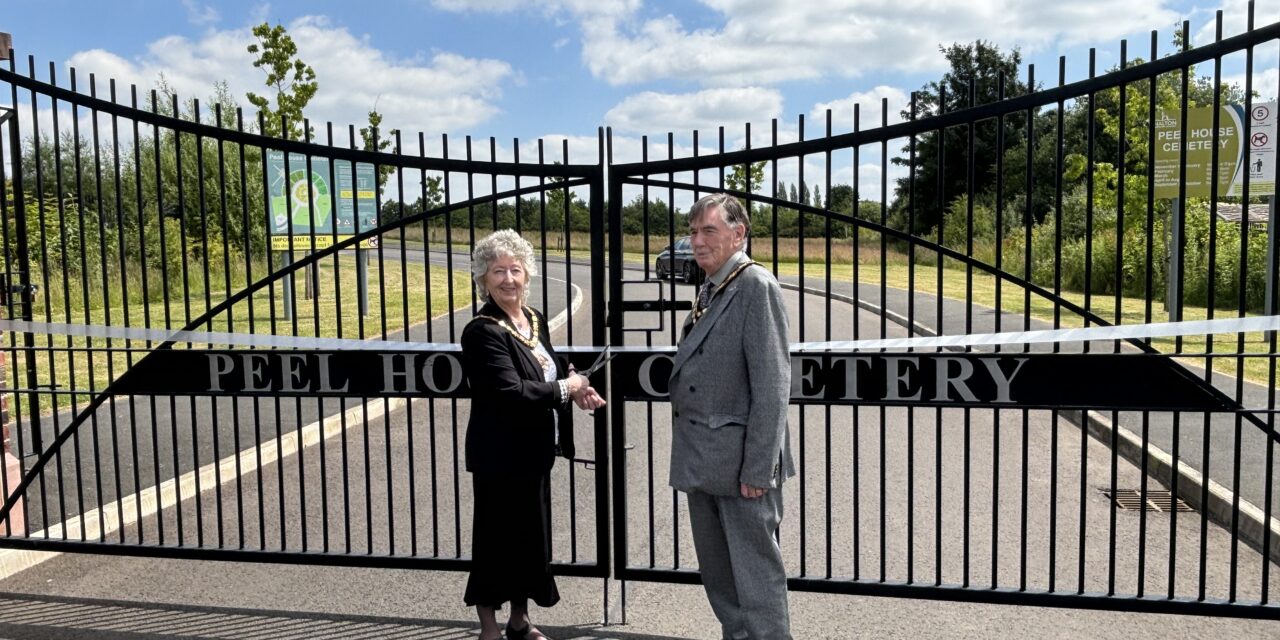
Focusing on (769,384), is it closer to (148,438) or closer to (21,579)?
(21,579)

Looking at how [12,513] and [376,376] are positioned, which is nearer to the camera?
[376,376]

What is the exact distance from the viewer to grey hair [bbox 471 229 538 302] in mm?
3666

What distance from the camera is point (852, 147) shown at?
4.04 meters

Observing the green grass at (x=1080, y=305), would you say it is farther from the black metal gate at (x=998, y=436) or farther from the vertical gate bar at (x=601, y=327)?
the vertical gate bar at (x=601, y=327)

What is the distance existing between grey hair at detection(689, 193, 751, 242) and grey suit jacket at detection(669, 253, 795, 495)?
137 millimetres

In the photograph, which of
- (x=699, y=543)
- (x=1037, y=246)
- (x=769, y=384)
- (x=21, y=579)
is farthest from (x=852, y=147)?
(x=1037, y=246)

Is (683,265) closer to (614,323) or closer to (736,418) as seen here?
(614,323)

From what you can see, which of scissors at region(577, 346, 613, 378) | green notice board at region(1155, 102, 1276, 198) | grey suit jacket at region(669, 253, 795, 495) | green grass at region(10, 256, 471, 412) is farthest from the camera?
green grass at region(10, 256, 471, 412)

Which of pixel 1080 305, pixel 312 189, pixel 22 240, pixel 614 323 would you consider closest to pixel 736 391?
pixel 614 323

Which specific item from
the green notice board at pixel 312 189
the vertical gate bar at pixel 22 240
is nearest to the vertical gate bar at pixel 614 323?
the green notice board at pixel 312 189

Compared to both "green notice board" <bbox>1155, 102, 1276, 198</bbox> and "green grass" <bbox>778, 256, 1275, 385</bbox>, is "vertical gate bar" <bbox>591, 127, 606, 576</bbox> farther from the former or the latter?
"green notice board" <bbox>1155, 102, 1276, 198</bbox>

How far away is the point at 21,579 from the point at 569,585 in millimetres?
2840

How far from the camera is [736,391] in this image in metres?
3.27

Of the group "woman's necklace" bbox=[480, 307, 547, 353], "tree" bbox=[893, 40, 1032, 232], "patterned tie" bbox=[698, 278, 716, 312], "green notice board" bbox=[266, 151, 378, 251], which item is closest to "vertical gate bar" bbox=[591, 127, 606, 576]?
"woman's necklace" bbox=[480, 307, 547, 353]
